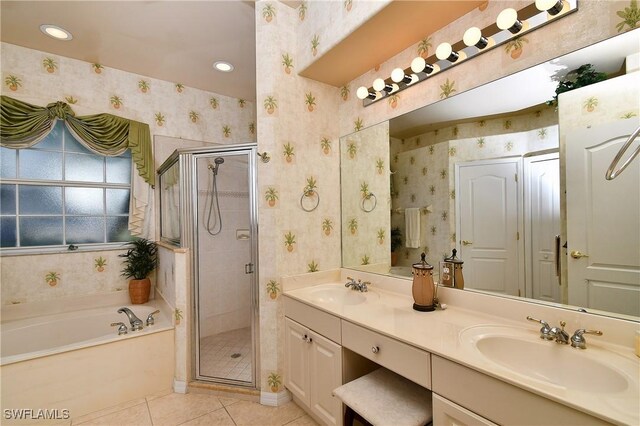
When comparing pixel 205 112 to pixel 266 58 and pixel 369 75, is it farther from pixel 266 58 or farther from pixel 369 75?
pixel 369 75

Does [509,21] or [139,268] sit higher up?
[509,21]

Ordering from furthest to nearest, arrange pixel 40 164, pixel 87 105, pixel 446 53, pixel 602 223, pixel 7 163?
1. pixel 87 105
2. pixel 40 164
3. pixel 7 163
4. pixel 446 53
5. pixel 602 223

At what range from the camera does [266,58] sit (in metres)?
1.95

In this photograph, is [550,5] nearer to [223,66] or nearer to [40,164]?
[223,66]

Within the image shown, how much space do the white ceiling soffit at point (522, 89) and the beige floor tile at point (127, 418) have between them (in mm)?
2535

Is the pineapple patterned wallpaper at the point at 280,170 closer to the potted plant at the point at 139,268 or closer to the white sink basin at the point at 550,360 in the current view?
the white sink basin at the point at 550,360

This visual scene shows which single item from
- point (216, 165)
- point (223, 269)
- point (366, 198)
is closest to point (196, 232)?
point (223, 269)

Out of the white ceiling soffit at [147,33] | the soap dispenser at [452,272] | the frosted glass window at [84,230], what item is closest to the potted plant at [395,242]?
the soap dispenser at [452,272]

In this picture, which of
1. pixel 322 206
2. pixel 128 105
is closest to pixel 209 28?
pixel 128 105

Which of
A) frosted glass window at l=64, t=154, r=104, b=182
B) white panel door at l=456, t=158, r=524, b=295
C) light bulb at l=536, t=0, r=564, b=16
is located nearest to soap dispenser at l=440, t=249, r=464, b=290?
white panel door at l=456, t=158, r=524, b=295

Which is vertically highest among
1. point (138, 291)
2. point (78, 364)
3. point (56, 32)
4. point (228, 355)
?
point (56, 32)

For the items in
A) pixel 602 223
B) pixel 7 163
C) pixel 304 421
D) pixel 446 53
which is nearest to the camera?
pixel 602 223

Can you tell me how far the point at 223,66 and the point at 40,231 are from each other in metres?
2.29

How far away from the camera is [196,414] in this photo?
1848 mm
